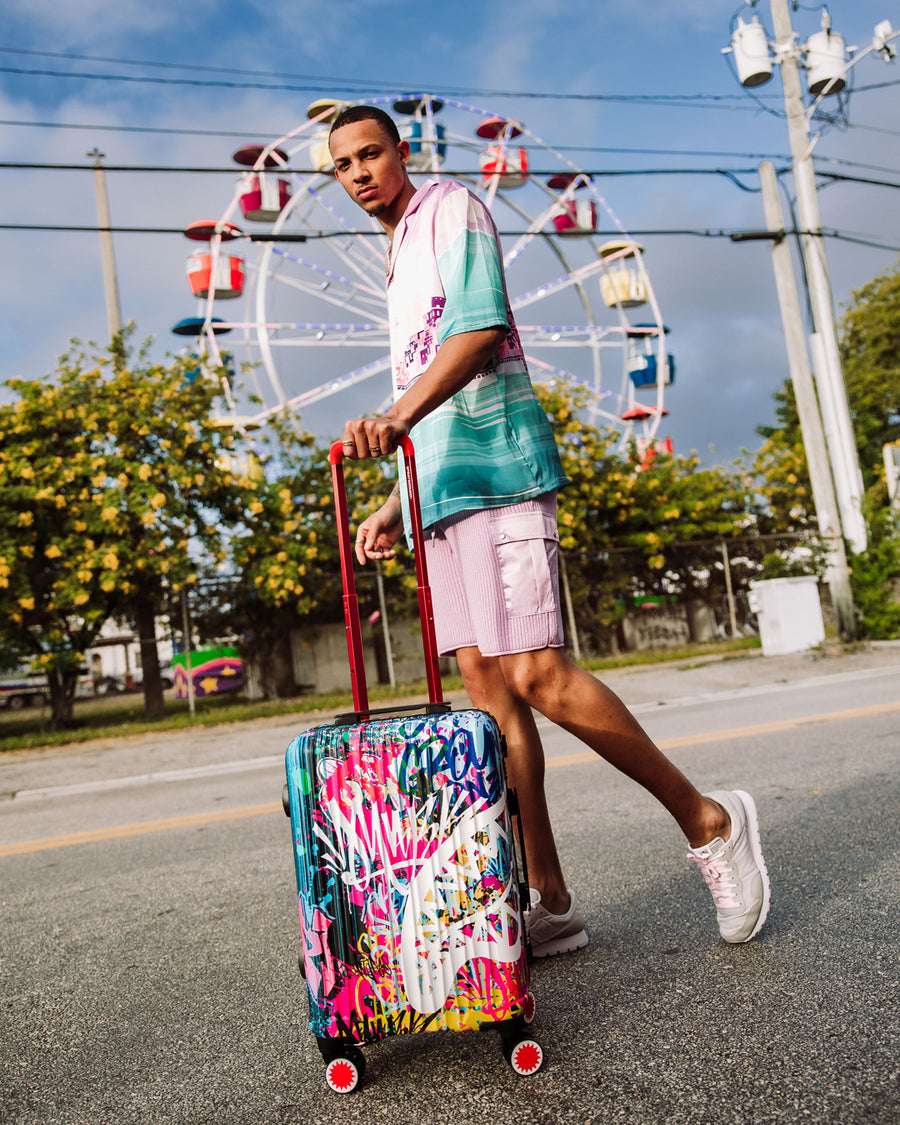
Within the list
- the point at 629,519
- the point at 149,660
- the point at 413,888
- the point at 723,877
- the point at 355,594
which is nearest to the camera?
the point at 413,888

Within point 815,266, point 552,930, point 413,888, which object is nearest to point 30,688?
point 552,930

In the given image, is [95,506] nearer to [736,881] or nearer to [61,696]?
[61,696]

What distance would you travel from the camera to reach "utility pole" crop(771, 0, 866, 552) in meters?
13.9

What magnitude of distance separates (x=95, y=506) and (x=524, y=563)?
453 inches

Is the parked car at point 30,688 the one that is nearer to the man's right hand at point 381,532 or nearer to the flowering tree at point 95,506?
the flowering tree at point 95,506

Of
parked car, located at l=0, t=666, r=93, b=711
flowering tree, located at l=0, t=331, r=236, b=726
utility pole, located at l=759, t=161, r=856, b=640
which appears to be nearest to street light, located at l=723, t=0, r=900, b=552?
utility pole, located at l=759, t=161, r=856, b=640

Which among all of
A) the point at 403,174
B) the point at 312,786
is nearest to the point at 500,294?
the point at 403,174

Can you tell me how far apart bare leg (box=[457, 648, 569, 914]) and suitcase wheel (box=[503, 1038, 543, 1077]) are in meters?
0.55

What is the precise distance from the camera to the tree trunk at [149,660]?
12.7 metres

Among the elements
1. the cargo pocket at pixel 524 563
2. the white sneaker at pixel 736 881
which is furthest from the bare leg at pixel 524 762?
the white sneaker at pixel 736 881

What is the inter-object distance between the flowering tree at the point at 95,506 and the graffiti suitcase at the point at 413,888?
11048 mm

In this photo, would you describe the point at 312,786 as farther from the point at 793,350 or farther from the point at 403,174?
the point at 793,350

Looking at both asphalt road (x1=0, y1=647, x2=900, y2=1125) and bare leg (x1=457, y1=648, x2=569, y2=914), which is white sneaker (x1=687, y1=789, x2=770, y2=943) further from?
bare leg (x1=457, y1=648, x2=569, y2=914)

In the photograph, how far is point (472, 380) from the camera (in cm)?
199
